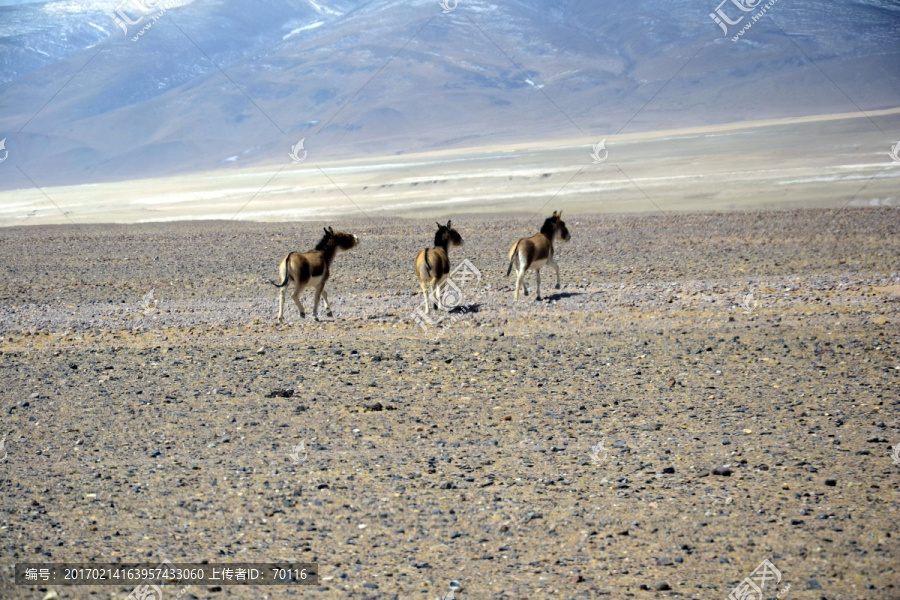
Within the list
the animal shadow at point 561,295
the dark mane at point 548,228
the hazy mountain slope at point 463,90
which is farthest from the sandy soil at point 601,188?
the hazy mountain slope at point 463,90

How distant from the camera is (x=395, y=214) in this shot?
3866cm

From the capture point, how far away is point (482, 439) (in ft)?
25.9

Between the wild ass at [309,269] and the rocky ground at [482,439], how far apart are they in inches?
20.0

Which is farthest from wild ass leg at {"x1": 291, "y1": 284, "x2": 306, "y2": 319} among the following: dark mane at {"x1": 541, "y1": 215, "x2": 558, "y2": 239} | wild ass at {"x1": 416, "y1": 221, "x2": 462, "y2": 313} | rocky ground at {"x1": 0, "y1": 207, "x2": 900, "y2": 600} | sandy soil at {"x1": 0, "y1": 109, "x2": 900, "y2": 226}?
sandy soil at {"x1": 0, "y1": 109, "x2": 900, "y2": 226}

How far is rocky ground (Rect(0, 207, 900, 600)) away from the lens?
5.65 metres

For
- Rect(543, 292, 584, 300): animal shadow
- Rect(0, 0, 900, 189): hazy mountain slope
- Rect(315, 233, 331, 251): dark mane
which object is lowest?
Rect(543, 292, 584, 300): animal shadow

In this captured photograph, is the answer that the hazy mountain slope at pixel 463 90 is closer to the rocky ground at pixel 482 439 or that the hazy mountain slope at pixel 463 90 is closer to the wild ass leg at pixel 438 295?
the wild ass leg at pixel 438 295

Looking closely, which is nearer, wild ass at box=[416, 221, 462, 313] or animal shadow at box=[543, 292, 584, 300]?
wild ass at box=[416, 221, 462, 313]

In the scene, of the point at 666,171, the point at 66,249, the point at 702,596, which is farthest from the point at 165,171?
the point at 702,596

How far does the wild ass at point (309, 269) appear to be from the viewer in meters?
13.1

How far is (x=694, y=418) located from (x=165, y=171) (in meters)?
142

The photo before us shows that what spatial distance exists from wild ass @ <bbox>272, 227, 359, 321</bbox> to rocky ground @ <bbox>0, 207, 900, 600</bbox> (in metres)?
0.51

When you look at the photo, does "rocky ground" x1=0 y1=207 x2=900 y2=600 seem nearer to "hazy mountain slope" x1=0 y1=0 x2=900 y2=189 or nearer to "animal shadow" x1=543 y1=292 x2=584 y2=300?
"animal shadow" x1=543 y1=292 x2=584 y2=300

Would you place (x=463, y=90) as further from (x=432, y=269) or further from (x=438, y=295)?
(x=432, y=269)
